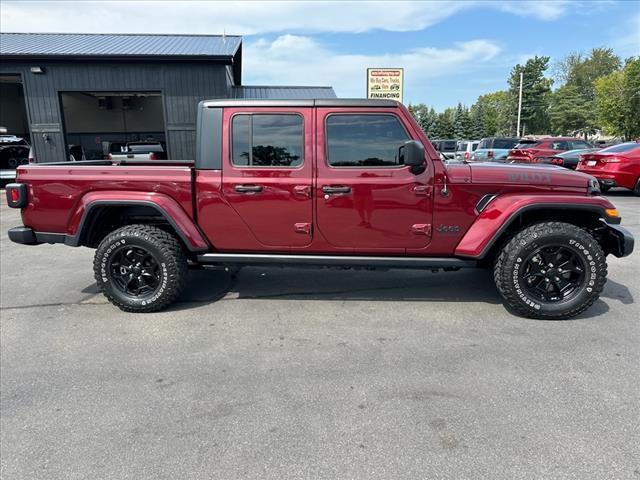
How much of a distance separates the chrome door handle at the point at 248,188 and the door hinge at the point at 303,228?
0.48 meters

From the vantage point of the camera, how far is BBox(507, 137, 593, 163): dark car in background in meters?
17.0

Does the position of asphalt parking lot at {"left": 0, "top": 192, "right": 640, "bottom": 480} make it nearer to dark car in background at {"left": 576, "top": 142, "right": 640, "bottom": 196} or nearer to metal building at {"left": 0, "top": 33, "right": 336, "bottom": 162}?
dark car in background at {"left": 576, "top": 142, "right": 640, "bottom": 196}

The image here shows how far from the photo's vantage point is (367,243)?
4.23 metres

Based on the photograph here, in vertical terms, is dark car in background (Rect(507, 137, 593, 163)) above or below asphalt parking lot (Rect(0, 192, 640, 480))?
above

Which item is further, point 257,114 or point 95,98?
point 95,98

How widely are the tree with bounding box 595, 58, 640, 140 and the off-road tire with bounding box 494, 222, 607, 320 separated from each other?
1666 inches

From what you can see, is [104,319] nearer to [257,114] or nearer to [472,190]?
[257,114]

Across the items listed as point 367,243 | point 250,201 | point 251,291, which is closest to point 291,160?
point 250,201

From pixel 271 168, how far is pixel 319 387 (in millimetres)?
2072

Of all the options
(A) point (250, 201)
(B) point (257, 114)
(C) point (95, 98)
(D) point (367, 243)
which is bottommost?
(D) point (367, 243)

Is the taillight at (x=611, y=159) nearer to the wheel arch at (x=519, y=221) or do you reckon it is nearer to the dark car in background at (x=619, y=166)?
the dark car in background at (x=619, y=166)

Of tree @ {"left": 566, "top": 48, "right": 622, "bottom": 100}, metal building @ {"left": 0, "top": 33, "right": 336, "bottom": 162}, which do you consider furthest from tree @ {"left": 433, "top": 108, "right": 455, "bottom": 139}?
metal building @ {"left": 0, "top": 33, "right": 336, "bottom": 162}

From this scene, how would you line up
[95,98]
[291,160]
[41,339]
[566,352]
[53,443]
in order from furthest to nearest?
[95,98], [291,160], [41,339], [566,352], [53,443]

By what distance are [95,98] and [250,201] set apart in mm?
23208
